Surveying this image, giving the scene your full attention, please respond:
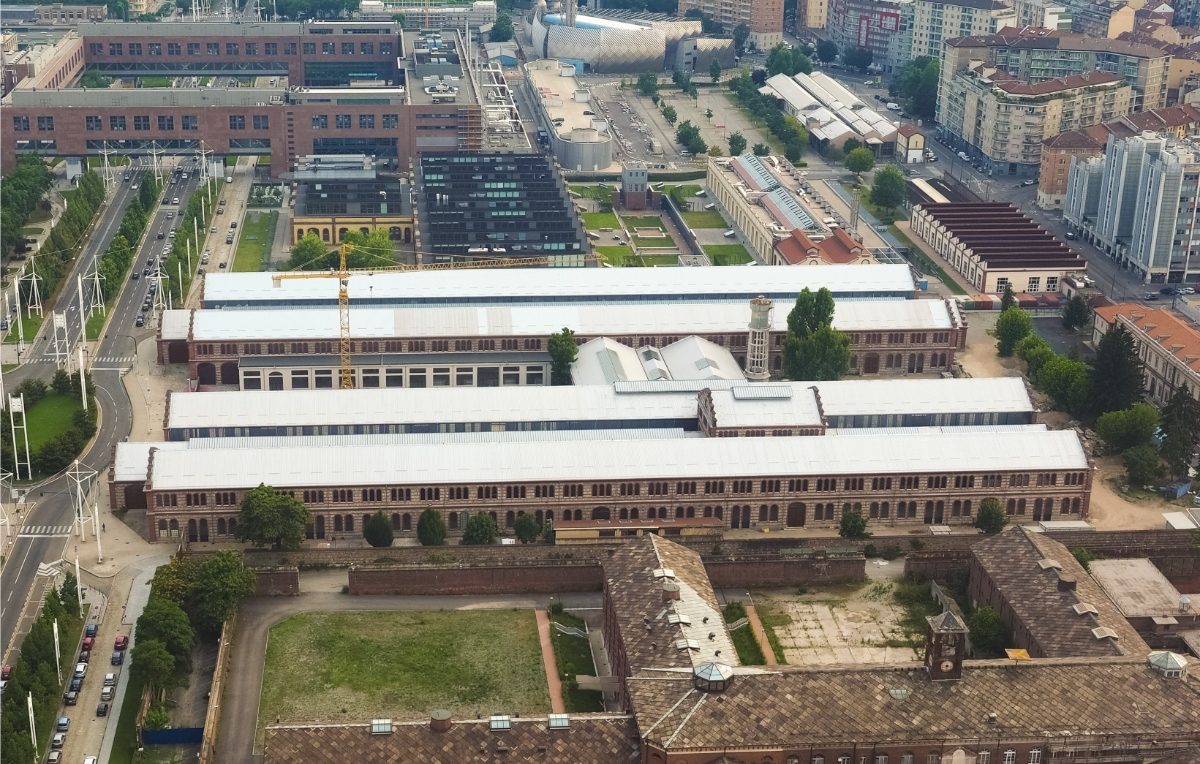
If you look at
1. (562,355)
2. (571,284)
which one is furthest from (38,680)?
(571,284)

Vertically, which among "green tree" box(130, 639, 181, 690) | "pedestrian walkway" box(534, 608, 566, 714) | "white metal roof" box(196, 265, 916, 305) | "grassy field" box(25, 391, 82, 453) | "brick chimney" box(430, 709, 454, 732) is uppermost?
"brick chimney" box(430, 709, 454, 732)

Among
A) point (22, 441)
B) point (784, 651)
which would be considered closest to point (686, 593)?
point (784, 651)

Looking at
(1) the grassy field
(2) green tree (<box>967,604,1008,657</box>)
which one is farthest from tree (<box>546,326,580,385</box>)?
(2) green tree (<box>967,604,1008,657</box>)

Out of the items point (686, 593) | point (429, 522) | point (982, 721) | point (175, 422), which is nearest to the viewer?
point (982, 721)

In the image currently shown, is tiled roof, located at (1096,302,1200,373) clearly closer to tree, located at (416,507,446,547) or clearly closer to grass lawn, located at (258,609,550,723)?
tree, located at (416,507,446,547)

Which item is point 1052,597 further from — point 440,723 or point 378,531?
point 378,531

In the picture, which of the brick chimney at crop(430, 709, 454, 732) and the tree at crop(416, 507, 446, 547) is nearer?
the brick chimney at crop(430, 709, 454, 732)

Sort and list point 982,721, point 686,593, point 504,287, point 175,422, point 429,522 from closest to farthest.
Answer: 1. point 982,721
2. point 686,593
3. point 429,522
4. point 175,422
5. point 504,287

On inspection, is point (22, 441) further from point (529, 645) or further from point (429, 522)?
point (529, 645)
